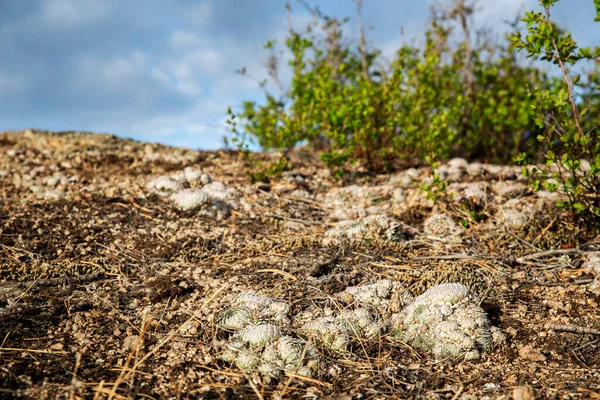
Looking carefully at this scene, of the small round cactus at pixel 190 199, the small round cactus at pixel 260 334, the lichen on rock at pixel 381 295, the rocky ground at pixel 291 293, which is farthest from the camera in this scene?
the small round cactus at pixel 190 199

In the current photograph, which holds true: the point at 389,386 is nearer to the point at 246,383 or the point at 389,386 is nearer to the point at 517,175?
the point at 246,383

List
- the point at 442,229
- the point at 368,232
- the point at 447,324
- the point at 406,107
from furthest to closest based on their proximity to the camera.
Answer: the point at 406,107 < the point at 442,229 < the point at 368,232 < the point at 447,324

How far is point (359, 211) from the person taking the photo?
4.35m

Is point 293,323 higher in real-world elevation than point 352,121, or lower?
lower

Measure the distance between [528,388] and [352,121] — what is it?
12.4ft

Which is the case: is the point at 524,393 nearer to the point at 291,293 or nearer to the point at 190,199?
the point at 291,293

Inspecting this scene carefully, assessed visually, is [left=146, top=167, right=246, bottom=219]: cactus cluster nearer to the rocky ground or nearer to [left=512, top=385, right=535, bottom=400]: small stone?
the rocky ground

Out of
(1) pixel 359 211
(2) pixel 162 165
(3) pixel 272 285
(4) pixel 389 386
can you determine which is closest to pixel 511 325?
(4) pixel 389 386

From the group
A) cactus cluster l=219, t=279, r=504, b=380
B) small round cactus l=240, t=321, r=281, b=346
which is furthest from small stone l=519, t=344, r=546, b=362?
small round cactus l=240, t=321, r=281, b=346

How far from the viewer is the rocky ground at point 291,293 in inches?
87.0

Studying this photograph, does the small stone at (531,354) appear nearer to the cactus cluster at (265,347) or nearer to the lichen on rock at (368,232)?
the cactus cluster at (265,347)

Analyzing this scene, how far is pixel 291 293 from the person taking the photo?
2.88 m

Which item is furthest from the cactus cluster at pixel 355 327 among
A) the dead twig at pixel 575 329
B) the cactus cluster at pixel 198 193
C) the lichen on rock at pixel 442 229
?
the cactus cluster at pixel 198 193

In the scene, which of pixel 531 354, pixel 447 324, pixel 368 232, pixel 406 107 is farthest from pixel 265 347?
pixel 406 107
